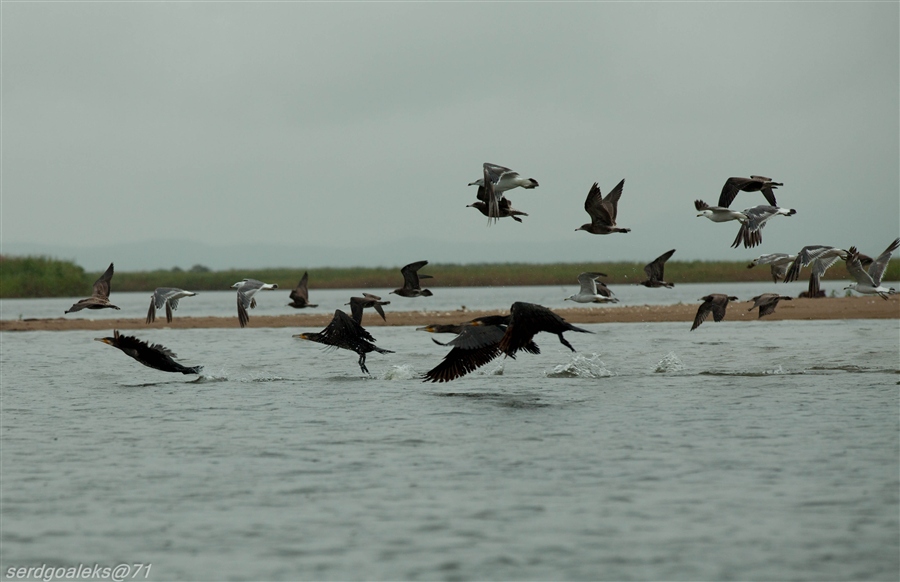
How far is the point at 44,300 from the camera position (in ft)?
174

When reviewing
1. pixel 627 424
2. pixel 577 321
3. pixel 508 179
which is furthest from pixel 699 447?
pixel 577 321

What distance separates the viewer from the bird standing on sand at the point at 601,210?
16547mm

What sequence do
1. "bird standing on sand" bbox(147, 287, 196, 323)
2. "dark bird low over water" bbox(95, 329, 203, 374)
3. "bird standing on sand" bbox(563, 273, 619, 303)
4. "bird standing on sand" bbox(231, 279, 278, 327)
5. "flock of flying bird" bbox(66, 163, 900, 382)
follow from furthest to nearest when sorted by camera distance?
"bird standing on sand" bbox(563, 273, 619, 303) → "bird standing on sand" bbox(147, 287, 196, 323) → "bird standing on sand" bbox(231, 279, 278, 327) → "dark bird low over water" bbox(95, 329, 203, 374) → "flock of flying bird" bbox(66, 163, 900, 382)

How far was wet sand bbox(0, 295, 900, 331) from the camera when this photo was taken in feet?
96.4

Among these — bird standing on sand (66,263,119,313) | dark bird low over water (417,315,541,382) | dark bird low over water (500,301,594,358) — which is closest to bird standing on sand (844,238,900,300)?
dark bird low over water (417,315,541,382)

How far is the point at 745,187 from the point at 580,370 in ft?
12.6

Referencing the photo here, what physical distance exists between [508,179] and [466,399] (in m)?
3.32

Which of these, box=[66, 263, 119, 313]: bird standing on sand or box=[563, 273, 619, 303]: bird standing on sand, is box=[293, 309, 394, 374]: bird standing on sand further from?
box=[66, 263, 119, 313]: bird standing on sand

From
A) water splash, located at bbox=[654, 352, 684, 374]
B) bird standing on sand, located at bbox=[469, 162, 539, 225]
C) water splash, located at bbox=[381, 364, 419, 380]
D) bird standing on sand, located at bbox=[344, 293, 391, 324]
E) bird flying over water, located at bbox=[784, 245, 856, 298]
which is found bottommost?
water splash, located at bbox=[381, 364, 419, 380]

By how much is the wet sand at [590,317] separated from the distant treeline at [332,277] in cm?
2088

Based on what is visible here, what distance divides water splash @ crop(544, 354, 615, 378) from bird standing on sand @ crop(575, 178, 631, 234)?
2.13 meters

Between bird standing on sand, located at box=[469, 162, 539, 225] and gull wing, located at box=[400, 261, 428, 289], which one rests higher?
bird standing on sand, located at box=[469, 162, 539, 225]

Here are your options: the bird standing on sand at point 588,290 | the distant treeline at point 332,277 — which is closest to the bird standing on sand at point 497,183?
the bird standing on sand at point 588,290

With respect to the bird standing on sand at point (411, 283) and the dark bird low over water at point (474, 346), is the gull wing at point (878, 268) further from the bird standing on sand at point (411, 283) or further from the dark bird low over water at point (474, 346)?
the bird standing on sand at point (411, 283)
